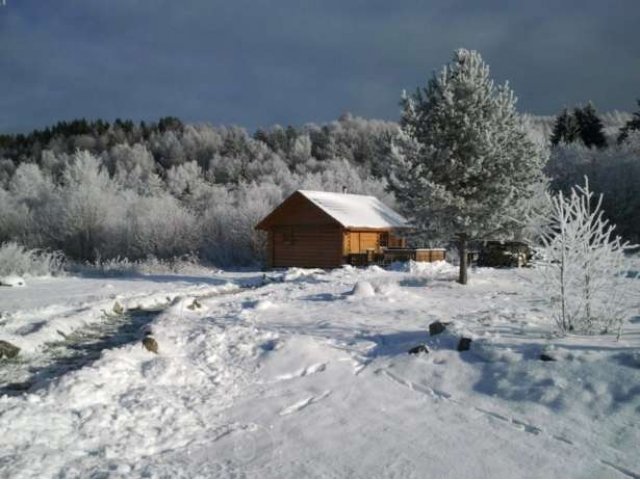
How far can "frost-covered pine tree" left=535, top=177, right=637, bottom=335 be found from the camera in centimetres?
849

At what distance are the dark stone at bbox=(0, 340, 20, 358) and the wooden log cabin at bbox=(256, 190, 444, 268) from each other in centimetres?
2045

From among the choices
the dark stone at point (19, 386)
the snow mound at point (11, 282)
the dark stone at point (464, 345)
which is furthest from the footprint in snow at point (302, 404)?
the snow mound at point (11, 282)

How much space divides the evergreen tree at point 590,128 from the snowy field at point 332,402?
4882 cm

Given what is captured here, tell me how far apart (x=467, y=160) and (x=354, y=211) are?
1484 cm

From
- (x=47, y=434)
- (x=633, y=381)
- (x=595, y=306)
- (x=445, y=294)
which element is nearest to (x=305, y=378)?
(x=47, y=434)

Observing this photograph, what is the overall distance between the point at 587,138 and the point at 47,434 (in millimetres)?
57767

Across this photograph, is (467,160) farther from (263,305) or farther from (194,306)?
(194,306)

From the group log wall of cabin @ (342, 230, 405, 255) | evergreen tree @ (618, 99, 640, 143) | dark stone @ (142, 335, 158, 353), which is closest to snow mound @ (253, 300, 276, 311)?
dark stone @ (142, 335, 158, 353)

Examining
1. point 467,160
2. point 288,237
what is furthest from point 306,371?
point 288,237

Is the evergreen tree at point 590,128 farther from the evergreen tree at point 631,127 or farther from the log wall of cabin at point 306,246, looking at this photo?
the log wall of cabin at point 306,246

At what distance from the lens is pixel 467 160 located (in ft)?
58.6

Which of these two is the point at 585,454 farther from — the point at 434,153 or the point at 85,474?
the point at 434,153

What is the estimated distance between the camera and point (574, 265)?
8.64 m

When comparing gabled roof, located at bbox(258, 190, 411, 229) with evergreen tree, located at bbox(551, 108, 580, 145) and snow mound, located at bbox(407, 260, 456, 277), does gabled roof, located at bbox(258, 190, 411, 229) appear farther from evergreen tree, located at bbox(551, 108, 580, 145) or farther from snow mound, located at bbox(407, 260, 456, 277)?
evergreen tree, located at bbox(551, 108, 580, 145)
